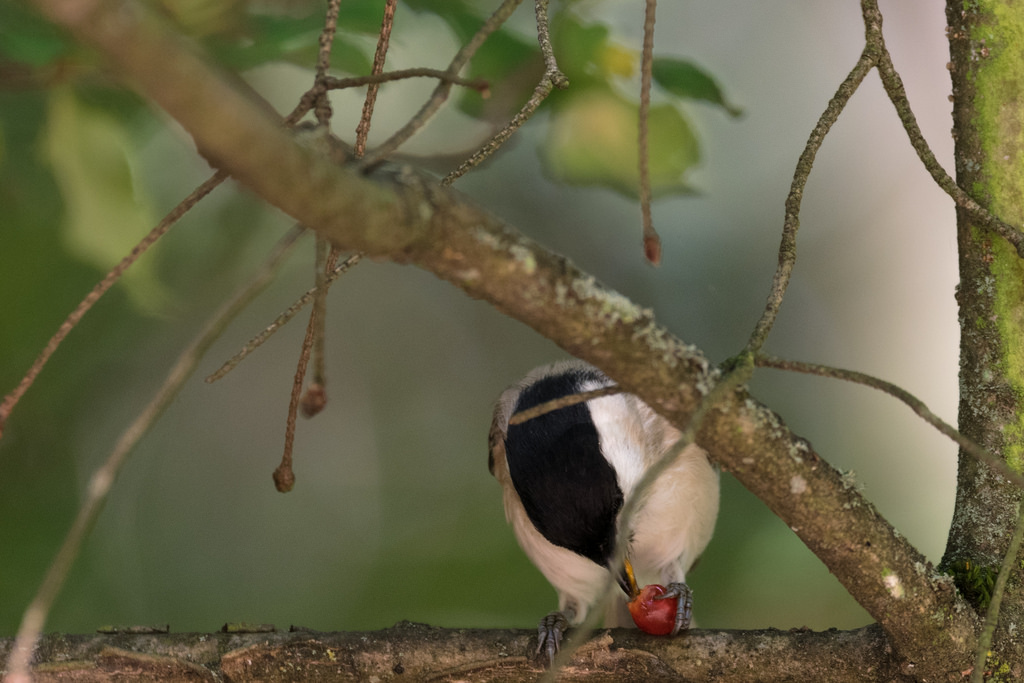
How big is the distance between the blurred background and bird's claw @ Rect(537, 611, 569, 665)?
2.74 ft

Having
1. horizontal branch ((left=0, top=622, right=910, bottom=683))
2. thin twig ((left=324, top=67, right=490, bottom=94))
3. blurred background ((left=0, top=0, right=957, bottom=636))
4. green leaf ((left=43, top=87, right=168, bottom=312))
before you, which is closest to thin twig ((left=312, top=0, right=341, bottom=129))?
thin twig ((left=324, top=67, right=490, bottom=94))

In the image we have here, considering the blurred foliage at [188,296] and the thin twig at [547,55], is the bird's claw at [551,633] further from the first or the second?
the blurred foliage at [188,296]

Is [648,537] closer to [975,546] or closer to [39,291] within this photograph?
[975,546]

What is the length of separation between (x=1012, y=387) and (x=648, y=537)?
0.71m

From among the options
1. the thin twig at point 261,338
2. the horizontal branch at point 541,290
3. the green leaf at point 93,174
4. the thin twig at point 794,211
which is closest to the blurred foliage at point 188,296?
the green leaf at point 93,174

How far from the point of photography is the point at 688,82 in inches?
56.7

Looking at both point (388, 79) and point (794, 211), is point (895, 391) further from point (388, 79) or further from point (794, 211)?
point (388, 79)

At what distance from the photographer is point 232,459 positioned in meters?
2.51

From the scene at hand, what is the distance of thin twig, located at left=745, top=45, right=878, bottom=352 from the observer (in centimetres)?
73

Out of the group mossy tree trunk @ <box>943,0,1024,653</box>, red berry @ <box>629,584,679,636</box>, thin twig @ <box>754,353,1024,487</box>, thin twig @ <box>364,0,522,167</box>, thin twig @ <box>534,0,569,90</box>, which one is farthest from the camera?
red berry @ <box>629,584,679,636</box>

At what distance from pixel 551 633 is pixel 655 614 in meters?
0.19

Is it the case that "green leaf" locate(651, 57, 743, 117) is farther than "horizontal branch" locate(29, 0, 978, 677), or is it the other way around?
"green leaf" locate(651, 57, 743, 117)

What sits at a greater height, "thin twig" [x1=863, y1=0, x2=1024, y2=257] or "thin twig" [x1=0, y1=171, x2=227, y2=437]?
"thin twig" [x1=863, y1=0, x2=1024, y2=257]

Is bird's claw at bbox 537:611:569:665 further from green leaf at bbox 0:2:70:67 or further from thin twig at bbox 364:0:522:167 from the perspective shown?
green leaf at bbox 0:2:70:67
